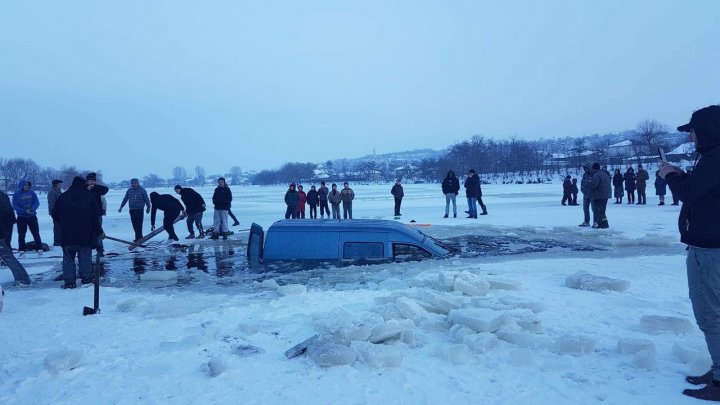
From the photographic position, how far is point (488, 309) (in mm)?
5371

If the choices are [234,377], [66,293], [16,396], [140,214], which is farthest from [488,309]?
[140,214]

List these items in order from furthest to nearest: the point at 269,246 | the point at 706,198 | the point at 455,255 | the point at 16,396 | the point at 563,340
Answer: the point at 455,255 < the point at 269,246 < the point at 563,340 < the point at 16,396 < the point at 706,198

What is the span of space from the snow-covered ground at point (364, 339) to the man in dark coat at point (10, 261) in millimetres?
291

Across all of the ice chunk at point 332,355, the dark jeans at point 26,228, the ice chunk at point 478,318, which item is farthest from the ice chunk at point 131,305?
the dark jeans at point 26,228

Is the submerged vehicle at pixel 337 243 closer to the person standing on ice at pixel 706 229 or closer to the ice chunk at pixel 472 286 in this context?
the ice chunk at pixel 472 286

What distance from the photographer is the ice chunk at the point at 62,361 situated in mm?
4145

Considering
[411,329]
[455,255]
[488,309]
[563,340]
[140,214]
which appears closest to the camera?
[563,340]

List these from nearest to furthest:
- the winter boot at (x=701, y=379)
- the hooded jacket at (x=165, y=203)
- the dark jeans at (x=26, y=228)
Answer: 1. the winter boot at (x=701, y=379)
2. the dark jeans at (x=26, y=228)
3. the hooded jacket at (x=165, y=203)

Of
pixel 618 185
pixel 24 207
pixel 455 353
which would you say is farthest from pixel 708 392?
pixel 618 185

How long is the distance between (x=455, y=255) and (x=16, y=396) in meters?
8.14

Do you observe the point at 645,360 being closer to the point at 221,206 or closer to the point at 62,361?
the point at 62,361

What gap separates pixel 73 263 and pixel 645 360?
26.9 ft

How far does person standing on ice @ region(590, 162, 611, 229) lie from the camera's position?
13664mm

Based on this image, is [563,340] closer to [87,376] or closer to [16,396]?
[87,376]
